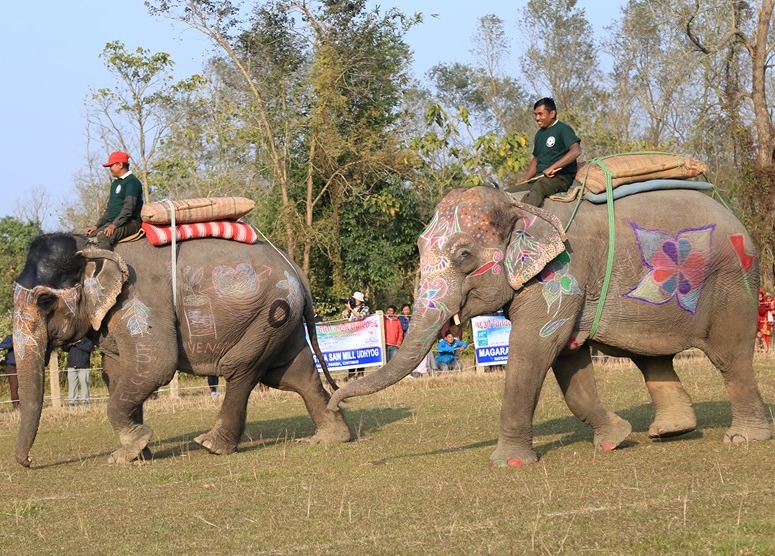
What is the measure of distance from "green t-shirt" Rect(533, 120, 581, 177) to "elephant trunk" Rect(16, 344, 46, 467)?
485 centimetres

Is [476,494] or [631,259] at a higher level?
[631,259]

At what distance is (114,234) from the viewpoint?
1115 cm

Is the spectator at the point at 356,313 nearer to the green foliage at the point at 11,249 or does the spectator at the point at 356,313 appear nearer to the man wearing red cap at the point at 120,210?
the man wearing red cap at the point at 120,210

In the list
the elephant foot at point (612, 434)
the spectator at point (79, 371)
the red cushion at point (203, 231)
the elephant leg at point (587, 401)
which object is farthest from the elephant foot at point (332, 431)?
the spectator at point (79, 371)

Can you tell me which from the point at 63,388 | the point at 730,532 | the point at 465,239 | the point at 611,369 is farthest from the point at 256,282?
the point at 63,388

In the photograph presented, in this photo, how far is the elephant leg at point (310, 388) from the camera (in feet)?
38.6

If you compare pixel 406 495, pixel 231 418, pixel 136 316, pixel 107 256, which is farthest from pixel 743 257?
pixel 107 256

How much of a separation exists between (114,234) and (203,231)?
868 mm

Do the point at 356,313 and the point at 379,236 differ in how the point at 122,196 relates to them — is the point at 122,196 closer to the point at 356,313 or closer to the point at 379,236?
the point at 356,313

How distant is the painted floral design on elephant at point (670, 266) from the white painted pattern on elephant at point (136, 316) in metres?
4.40

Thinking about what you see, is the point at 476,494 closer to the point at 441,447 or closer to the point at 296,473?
the point at 296,473

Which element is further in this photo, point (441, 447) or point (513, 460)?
point (441, 447)

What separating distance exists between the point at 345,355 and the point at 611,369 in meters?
4.87

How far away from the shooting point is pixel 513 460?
8922 millimetres
